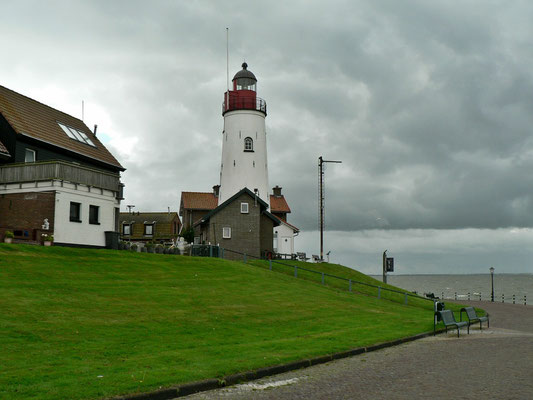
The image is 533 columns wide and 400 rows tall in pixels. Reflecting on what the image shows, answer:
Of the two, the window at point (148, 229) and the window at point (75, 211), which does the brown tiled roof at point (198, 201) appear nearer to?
the window at point (148, 229)

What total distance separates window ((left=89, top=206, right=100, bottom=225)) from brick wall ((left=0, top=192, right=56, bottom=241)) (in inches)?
125

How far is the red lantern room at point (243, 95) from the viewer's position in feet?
177

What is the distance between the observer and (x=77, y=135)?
40188 mm

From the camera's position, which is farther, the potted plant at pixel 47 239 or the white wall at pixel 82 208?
the white wall at pixel 82 208

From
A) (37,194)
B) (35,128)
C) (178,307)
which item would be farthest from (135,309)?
(35,128)

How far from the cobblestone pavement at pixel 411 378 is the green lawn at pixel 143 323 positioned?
1010 mm

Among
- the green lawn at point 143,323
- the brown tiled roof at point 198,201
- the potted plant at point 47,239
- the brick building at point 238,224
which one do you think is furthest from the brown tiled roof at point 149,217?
the potted plant at point 47,239

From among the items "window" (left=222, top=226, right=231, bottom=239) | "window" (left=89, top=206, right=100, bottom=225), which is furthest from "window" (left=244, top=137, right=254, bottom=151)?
"window" (left=89, top=206, right=100, bottom=225)

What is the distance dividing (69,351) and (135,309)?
5982 millimetres

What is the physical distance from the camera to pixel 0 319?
569 inches

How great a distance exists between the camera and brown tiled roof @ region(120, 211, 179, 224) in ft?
255

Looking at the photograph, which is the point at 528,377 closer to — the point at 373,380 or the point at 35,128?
the point at 373,380

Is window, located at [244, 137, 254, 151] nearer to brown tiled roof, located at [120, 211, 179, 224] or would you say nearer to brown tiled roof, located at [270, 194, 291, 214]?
brown tiled roof, located at [270, 194, 291, 214]

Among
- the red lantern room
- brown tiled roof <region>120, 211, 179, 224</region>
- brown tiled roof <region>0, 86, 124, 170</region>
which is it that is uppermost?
the red lantern room
